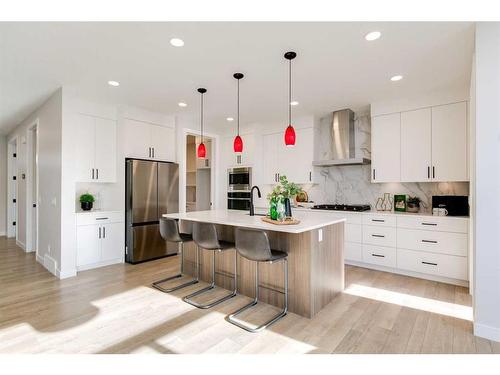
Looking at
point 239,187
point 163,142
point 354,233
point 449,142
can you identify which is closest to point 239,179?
point 239,187

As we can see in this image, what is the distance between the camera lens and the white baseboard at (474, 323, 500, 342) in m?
2.12

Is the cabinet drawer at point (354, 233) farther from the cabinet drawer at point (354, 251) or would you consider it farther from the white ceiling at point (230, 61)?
the white ceiling at point (230, 61)

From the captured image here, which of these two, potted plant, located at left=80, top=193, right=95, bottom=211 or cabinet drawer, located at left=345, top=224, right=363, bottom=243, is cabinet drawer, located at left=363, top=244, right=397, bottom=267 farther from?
potted plant, located at left=80, top=193, right=95, bottom=211

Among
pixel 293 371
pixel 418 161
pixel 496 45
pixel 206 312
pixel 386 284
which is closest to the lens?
pixel 293 371

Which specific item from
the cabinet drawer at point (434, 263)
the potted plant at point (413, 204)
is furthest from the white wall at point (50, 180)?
the potted plant at point (413, 204)

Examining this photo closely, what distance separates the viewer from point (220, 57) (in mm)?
2779

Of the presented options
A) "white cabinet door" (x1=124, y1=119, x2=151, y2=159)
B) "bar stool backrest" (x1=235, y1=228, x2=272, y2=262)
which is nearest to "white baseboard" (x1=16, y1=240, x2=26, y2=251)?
"white cabinet door" (x1=124, y1=119, x2=151, y2=159)

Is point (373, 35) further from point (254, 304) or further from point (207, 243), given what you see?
point (254, 304)

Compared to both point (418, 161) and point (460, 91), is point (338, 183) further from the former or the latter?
point (460, 91)

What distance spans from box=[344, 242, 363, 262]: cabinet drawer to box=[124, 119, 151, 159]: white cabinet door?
379cm

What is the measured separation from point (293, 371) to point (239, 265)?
1.50 meters

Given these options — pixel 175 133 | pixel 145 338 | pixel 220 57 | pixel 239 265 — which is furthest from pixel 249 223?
pixel 175 133

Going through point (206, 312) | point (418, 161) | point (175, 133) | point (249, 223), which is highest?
point (175, 133)

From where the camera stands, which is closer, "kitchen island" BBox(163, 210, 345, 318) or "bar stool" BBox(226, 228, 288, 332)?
"bar stool" BBox(226, 228, 288, 332)
